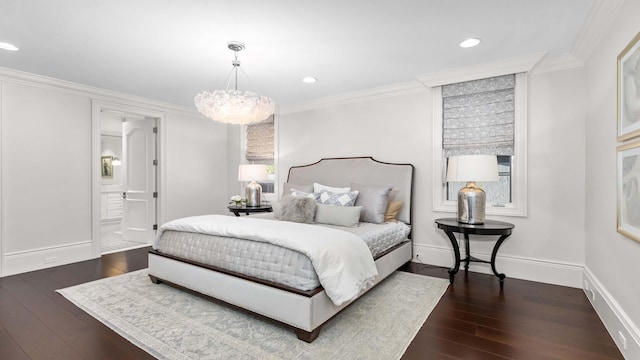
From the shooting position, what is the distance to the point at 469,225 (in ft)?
10.1

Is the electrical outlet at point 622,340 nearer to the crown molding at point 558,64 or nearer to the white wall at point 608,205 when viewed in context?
the white wall at point 608,205

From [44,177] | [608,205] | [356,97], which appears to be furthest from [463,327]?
[44,177]

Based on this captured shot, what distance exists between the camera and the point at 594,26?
243 cm

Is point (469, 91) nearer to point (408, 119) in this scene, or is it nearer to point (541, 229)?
point (408, 119)

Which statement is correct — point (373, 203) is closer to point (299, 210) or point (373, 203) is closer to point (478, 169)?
point (299, 210)

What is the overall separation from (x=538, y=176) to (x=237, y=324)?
3.32m

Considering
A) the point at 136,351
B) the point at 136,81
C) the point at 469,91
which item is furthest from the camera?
the point at 136,81

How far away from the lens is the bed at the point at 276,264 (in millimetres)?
2086

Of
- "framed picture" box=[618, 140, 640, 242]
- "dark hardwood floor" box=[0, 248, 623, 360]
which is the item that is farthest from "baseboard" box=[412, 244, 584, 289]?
"framed picture" box=[618, 140, 640, 242]

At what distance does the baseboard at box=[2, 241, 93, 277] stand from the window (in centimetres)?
277

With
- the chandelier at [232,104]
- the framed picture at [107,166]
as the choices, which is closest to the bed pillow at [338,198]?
the chandelier at [232,104]

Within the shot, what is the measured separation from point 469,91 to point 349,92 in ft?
5.28

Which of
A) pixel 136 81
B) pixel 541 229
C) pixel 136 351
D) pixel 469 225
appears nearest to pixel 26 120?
pixel 136 81

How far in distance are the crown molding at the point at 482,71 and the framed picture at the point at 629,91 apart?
1241 millimetres
